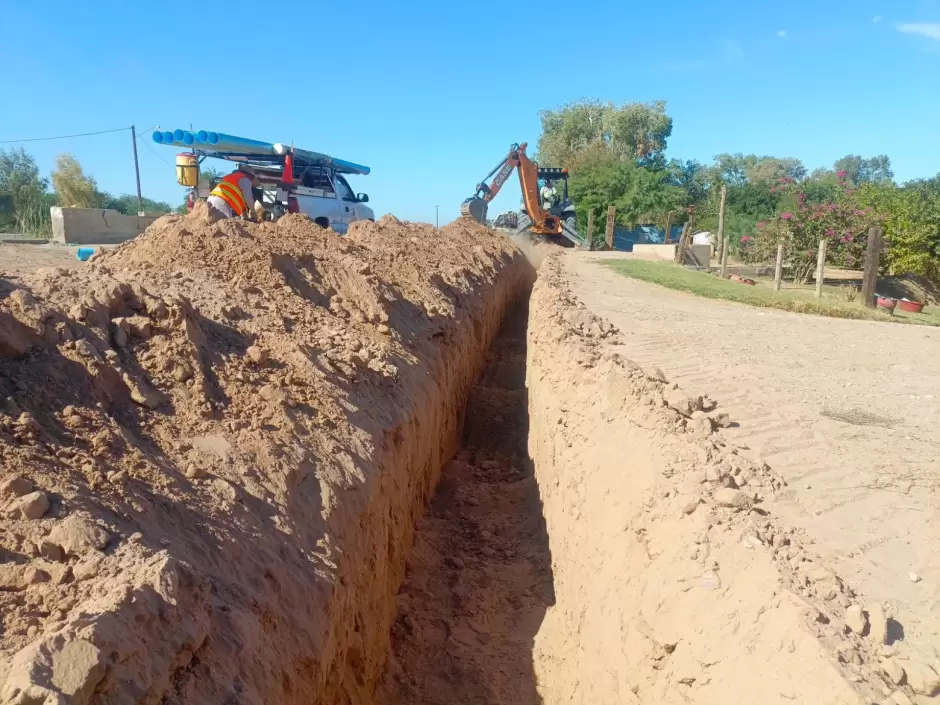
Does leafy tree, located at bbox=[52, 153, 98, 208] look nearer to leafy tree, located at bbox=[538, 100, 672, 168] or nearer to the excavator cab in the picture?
the excavator cab

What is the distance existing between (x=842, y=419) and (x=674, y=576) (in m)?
2.89

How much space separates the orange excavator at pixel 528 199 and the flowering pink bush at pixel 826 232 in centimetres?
717

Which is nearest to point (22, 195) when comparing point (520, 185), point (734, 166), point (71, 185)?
point (71, 185)

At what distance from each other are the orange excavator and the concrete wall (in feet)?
29.8

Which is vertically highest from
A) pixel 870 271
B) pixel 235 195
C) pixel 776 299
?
pixel 235 195

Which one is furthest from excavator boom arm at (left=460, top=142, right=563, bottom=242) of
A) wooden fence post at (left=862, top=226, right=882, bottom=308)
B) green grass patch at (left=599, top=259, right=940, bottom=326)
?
wooden fence post at (left=862, top=226, right=882, bottom=308)

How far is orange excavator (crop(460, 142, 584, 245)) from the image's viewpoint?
20984 mm

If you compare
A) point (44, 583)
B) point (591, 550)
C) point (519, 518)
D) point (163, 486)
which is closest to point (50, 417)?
point (163, 486)

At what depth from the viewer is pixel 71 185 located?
26.3 m

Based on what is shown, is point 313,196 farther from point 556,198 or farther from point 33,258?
point 556,198

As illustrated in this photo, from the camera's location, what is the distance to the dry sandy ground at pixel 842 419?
316 centimetres

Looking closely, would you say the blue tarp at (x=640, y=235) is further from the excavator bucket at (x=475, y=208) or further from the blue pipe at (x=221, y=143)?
the blue pipe at (x=221, y=143)

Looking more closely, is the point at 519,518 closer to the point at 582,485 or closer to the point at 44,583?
the point at 582,485

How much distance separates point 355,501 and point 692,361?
475cm
